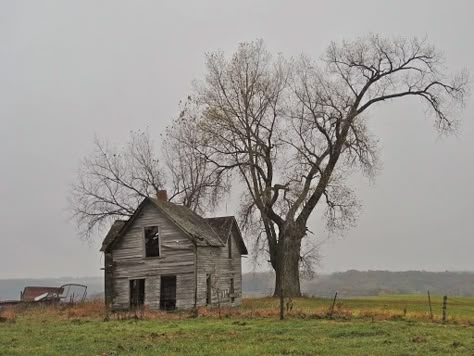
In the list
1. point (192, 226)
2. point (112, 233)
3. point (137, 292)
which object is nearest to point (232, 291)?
point (192, 226)

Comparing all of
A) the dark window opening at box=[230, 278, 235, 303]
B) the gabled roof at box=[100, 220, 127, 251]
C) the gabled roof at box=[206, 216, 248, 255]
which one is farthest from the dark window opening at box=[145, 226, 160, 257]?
the dark window opening at box=[230, 278, 235, 303]

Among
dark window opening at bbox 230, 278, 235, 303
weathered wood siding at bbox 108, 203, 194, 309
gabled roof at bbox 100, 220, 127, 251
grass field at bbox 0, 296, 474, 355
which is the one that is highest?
Answer: gabled roof at bbox 100, 220, 127, 251

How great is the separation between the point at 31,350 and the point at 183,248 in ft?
64.7

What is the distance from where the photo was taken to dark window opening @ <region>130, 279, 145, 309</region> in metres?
37.8

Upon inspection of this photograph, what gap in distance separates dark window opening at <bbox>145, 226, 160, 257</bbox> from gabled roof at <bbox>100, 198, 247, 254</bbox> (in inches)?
56.0

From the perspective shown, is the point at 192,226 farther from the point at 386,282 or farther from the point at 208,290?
the point at 386,282

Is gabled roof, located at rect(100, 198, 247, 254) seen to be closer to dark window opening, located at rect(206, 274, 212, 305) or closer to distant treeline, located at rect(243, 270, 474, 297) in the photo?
dark window opening, located at rect(206, 274, 212, 305)

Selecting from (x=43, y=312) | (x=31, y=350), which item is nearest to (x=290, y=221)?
(x=43, y=312)

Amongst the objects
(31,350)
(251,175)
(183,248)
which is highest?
(251,175)

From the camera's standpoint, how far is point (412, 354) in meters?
14.9

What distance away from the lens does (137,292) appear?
38.2 meters

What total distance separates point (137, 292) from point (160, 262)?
3.13m

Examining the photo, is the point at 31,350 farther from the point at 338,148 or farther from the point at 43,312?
the point at 338,148

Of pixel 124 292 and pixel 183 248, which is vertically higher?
pixel 183 248
